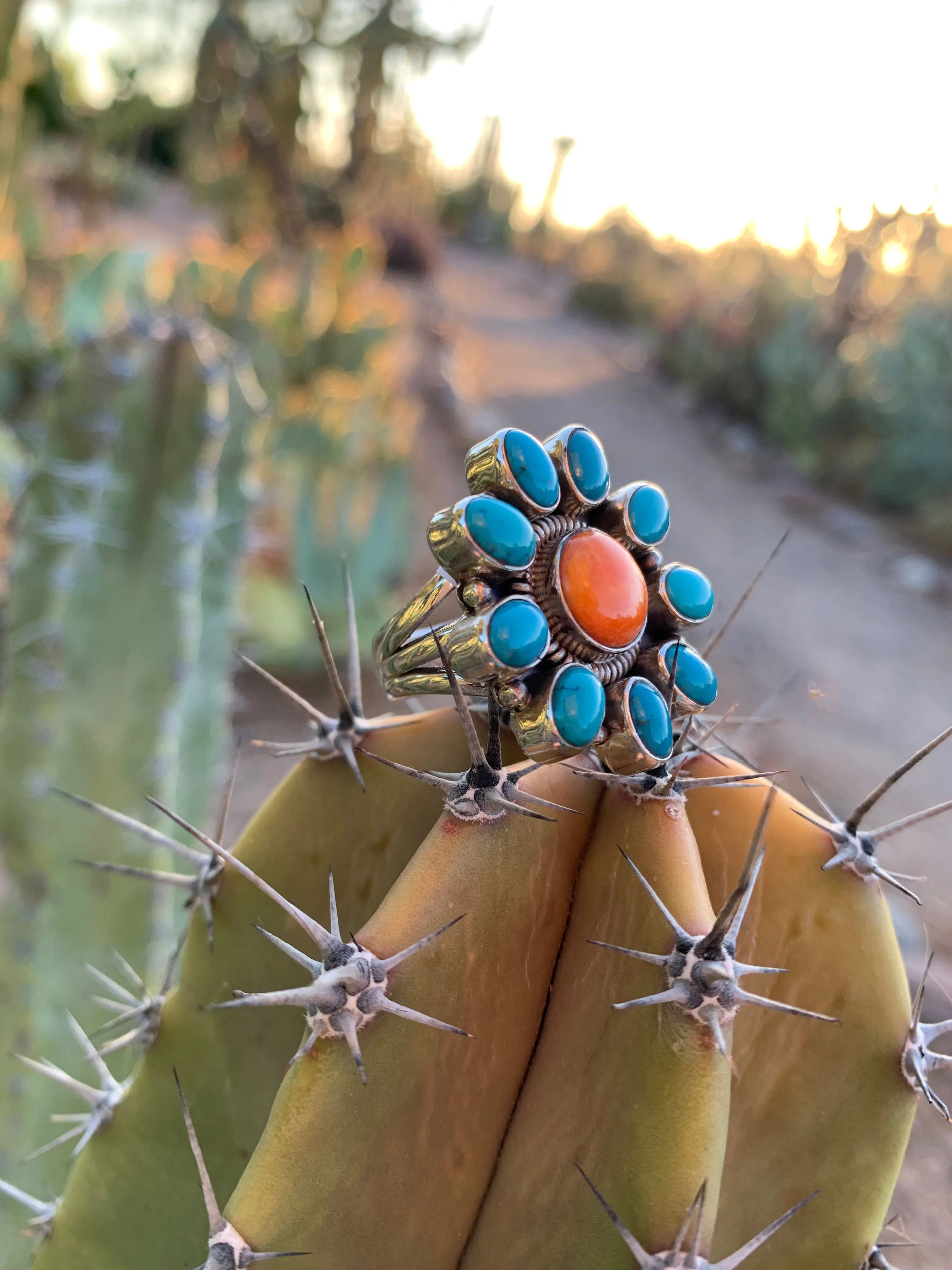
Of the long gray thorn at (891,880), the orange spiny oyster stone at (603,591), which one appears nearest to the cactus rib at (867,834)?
the long gray thorn at (891,880)

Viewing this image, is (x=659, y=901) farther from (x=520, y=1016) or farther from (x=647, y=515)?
(x=647, y=515)

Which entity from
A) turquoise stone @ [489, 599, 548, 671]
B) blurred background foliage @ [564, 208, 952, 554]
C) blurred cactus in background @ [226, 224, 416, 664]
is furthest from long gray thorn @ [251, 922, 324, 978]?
blurred background foliage @ [564, 208, 952, 554]

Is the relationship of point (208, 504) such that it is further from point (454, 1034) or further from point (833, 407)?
point (833, 407)

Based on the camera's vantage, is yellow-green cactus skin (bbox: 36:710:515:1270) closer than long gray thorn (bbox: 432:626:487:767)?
No

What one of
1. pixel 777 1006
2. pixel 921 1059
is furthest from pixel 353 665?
pixel 921 1059

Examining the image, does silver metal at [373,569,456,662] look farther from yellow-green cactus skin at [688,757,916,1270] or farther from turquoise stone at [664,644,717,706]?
yellow-green cactus skin at [688,757,916,1270]

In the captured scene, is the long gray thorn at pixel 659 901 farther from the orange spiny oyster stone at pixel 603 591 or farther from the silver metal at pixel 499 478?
the silver metal at pixel 499 478

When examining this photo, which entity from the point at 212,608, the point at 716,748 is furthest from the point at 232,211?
the point at 716,748
